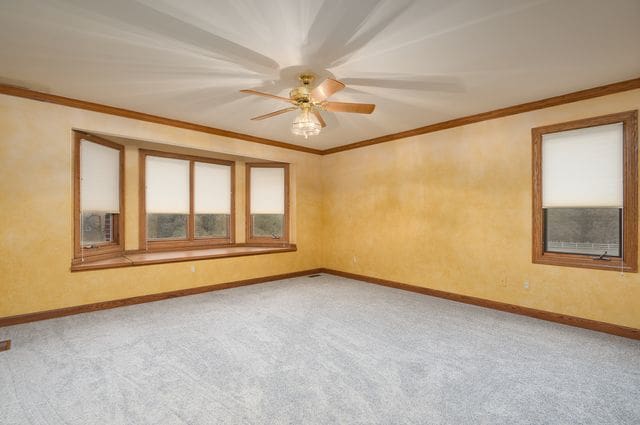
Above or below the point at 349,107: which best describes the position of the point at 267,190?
below

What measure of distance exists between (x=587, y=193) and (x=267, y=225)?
519 cm

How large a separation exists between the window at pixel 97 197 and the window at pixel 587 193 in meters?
5.94

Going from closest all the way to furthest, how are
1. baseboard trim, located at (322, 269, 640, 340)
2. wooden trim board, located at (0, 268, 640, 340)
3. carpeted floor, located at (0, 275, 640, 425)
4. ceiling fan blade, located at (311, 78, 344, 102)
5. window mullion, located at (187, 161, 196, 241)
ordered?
carpeted floor, located at (0, 275, 640, 425)
ceiling fan blade, located at (311, 78, 344, 102)
baseboard trim, located at (322, 269, 640, 340)
wooden trim board, located at (0, 268, 640, 340)
window mullion, located at (187, 161, 196, 241)

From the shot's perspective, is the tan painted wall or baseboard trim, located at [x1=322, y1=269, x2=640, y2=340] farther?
the tan painted wall

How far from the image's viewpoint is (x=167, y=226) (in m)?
5.66

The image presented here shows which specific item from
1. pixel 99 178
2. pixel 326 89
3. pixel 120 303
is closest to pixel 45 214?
pixel 99 178

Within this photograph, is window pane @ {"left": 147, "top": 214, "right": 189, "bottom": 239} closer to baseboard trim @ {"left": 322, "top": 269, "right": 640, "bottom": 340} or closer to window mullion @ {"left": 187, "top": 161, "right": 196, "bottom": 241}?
window mullion @ {"left": 187, "top": 161, "right": 196, "bottom": 241}

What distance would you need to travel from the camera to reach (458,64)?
2.98 m

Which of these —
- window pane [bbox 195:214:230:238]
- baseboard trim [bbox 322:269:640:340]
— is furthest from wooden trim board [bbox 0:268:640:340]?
window pane [bbox 195:214:230:238]

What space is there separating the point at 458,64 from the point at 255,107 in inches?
98.0

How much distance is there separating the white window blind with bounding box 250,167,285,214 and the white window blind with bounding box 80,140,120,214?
2.40 m

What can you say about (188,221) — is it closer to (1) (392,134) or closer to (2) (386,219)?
(2) (386,219)

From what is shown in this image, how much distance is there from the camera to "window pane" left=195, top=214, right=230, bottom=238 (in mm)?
5992

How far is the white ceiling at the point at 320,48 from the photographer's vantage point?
7.18 ft
